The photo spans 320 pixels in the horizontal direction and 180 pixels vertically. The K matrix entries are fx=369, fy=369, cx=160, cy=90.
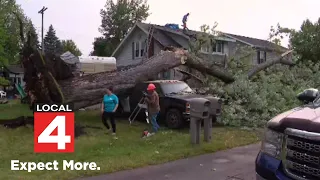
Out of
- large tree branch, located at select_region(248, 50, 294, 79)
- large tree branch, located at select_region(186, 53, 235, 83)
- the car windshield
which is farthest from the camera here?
large tree branch, located at select_region(248, 50, 294, 79)

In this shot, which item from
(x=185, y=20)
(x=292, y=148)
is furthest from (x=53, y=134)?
(x=185, y=20)

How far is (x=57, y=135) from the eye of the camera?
8016mm

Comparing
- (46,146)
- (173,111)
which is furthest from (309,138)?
(173,111)

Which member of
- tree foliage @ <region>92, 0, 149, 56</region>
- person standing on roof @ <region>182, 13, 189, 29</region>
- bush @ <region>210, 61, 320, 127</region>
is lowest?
bush @ <region>210, 61, 320, 127</region>

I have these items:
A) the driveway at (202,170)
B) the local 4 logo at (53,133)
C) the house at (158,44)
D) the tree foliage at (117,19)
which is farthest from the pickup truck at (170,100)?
the tree foliage at (117,19)

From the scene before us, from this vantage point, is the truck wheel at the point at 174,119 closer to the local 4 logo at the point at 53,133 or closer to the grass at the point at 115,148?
the grass at the point at 115,148

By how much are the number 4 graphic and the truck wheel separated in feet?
13.3

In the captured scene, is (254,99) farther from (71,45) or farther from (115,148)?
(71,45)

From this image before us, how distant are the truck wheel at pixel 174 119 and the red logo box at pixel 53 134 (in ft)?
12.6

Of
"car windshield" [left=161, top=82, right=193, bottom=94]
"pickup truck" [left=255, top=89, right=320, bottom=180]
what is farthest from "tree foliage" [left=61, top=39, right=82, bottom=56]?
"pickup truck" [left=255, top=89, right=320, bottom=180]

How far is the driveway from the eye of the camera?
6406 mm

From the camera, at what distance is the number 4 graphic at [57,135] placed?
25.9 feet

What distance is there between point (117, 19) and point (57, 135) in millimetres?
58006

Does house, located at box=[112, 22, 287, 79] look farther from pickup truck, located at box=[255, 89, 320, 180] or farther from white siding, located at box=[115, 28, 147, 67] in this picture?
pickup truck, located at box=[255, 89, 320, 180]
